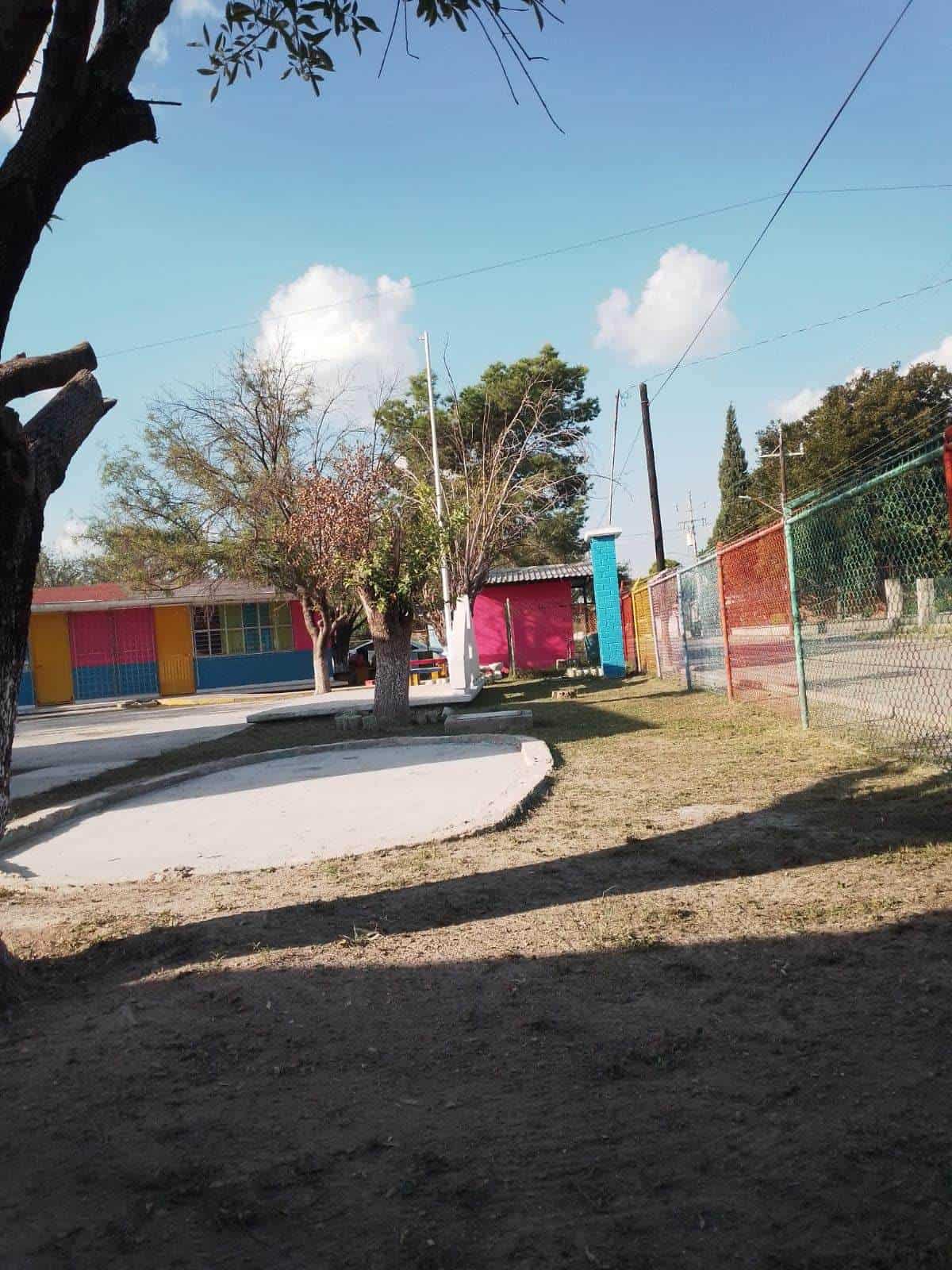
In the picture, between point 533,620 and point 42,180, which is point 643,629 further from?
point 42,180

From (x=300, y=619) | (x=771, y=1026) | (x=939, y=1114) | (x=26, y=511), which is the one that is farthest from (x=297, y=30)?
(x=300, y=619)

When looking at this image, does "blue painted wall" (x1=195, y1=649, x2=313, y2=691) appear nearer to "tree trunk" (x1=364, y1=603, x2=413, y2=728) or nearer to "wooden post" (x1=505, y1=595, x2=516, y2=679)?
"wooden post" (x1=505, y1=595, x2=516, y2=679)

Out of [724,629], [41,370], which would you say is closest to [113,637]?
[724,629]

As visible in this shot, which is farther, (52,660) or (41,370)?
(52,660)

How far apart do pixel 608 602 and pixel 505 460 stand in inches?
158

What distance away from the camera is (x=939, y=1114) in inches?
85.7

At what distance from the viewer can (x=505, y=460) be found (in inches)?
895

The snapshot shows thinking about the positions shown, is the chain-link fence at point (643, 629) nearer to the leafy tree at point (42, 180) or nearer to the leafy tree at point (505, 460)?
the leafy tree at point (505, 460)

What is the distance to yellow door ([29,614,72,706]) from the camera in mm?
31609

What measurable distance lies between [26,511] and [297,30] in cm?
295

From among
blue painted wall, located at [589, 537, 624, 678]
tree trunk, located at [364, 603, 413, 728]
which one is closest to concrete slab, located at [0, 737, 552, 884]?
tree trunk, located at [364, 603, 413, 728]

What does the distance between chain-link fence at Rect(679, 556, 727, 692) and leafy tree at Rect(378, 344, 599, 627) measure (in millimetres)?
3486

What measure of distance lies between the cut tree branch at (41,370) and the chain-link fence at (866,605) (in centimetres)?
387

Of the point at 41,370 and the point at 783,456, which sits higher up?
the point at 783,456
